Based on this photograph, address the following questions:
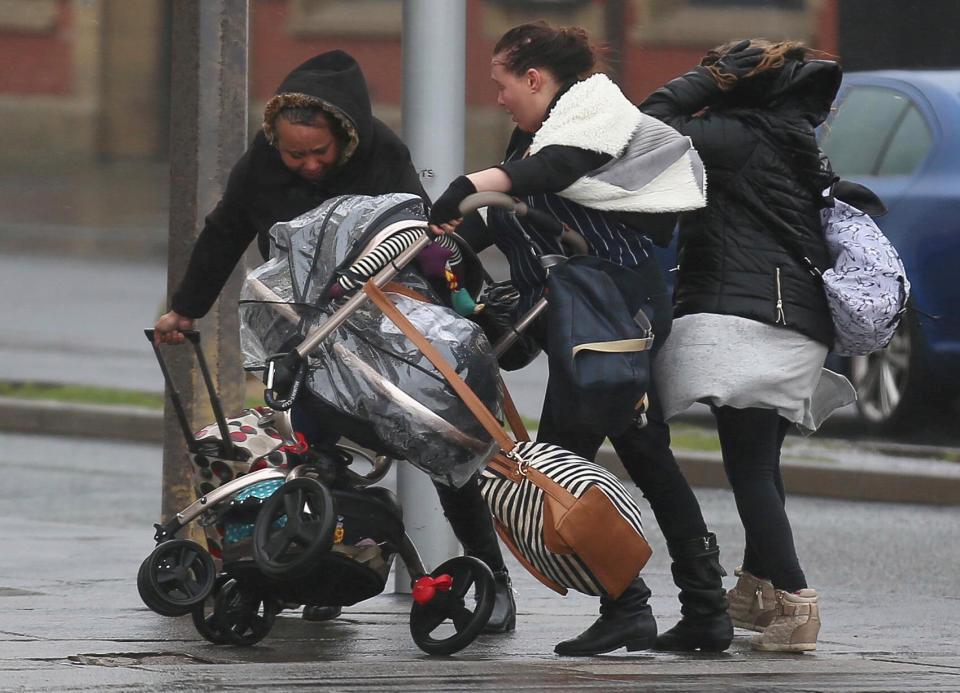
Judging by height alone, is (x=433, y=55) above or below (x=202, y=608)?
above

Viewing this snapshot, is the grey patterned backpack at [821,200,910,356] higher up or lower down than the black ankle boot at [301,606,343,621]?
higher up

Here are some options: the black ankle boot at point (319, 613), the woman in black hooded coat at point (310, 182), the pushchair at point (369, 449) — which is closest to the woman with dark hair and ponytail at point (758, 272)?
the pushchair at point (369, 449)

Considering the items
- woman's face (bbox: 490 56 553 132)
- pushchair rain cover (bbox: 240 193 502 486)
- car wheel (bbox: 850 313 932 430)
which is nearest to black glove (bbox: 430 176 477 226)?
pushchair rain cover (bbox: 240 193 502 486)

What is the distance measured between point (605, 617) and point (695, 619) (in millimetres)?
299

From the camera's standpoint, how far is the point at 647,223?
17.8 feet

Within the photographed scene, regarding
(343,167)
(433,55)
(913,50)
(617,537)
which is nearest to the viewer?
(617,537)

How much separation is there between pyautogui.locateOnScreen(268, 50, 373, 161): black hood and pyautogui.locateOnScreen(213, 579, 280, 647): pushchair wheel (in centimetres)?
115

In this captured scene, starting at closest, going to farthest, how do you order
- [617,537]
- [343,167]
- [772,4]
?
[617,537]
[343,167]
[772,4]

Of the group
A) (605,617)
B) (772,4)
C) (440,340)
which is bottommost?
(772,4)

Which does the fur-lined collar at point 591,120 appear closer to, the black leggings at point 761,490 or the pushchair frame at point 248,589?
the black leggings at point 761,490

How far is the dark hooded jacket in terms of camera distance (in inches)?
219

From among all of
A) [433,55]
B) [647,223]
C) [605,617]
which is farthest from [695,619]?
[433,55]

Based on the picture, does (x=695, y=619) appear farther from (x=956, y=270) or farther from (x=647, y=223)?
(x=956, y=270)

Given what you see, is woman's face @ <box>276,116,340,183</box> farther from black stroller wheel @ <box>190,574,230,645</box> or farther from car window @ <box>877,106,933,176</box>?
car window @ <box>877,106,933,176</box>
